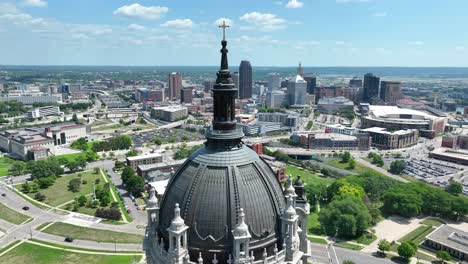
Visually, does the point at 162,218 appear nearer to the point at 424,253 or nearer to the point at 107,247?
the point at 107,247

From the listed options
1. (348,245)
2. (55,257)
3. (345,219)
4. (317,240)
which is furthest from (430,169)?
(55,257)

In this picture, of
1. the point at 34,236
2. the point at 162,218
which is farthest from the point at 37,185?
the point at 162,218

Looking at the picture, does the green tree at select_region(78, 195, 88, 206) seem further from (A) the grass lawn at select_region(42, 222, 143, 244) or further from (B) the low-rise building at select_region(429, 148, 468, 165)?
(B) the low-rise building at select_region(429, 148, 468, 165)

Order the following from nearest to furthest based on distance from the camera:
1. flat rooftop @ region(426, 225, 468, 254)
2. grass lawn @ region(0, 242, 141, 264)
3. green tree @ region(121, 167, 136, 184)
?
grass lawn @ region(0, 242, 141, 264), flat rooftop @ region(426, 225, 468, 254), green tree @ region(121, 167, 136, 184)

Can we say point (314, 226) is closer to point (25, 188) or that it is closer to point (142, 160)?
point (142, 160)

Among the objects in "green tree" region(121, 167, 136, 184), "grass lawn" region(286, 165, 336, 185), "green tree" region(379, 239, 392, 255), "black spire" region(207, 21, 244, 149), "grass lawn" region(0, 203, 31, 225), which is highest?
"black spire" region(207, 21, 244, 149)

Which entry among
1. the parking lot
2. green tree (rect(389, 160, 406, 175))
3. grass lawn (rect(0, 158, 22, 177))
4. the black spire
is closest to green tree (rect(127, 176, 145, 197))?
grass lawn (rect(0, 158, 22, 177))
